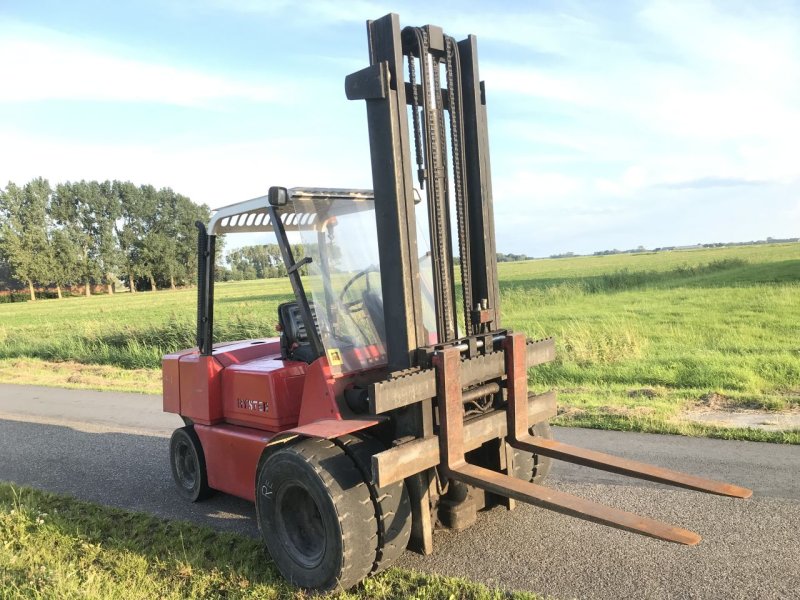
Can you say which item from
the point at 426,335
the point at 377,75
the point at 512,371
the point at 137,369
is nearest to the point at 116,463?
the point at 426,335

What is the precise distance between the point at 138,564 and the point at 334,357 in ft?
6.33

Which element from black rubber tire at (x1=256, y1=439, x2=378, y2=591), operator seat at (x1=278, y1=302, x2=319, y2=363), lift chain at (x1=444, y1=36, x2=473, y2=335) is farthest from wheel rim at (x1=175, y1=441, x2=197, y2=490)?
lift chain at (x1=444, y1=36, x2=473, y2=335)

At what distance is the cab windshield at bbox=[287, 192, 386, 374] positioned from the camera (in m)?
4.17

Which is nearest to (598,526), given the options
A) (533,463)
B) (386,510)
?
(533,463)

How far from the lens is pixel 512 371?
418 centimetres

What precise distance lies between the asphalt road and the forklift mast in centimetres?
142

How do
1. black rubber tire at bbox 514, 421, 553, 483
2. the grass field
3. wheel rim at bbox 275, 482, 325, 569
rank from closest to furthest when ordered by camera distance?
wheel rim at bbox 275, 482, 325, 569
black rubber tire at bbox 514, 421, 553, 483
the grass field

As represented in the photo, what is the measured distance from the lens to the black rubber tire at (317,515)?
3.57 meters

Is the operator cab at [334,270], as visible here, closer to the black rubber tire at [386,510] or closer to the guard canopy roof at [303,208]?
the guard canopy roof at [303,208]

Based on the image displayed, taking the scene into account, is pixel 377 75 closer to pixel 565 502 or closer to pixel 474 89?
pixel 474 89

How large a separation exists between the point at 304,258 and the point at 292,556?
1.90 meters

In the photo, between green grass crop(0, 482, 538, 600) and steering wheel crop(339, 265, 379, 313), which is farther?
steering wheel crop(339, 265, 379, 313)

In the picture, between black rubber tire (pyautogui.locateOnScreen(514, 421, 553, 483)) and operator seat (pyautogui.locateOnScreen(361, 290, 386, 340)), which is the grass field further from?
operator seat (pyautogui.locateOnScreen(361, 290, 386, 340))

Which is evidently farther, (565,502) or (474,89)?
(474,89)
